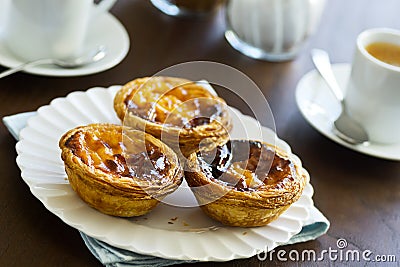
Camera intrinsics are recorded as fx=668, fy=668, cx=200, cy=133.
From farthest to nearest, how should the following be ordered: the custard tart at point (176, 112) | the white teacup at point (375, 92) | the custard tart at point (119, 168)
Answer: the white teacup at point (375, 92), the custard tart at point (176, 112), the custard tart at point (119, 168)

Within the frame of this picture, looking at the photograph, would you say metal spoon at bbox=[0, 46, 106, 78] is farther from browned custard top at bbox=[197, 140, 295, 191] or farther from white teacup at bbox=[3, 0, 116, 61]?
browned custard top at bbox=[197, 140, 295, 191]

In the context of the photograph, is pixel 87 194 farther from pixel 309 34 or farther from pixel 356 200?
pixel 309 34

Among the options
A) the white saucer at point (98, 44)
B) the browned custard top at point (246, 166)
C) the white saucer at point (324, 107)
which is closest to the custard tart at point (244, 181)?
the browned custard top at point (246, 166)

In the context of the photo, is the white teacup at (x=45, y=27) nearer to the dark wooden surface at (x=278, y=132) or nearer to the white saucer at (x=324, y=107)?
the dark wooden surface at (x=278, y=132)

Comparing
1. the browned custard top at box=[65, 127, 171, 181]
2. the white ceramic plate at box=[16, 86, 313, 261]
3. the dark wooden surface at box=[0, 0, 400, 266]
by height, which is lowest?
the dark wooden surface at box=[0, 0, 400, 266]

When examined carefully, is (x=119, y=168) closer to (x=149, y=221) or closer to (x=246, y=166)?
(x=149, y=221)

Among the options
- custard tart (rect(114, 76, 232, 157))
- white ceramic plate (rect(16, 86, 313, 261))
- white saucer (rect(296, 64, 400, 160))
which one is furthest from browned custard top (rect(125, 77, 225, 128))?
white saucer (rect(296, 64, 400, 160))
